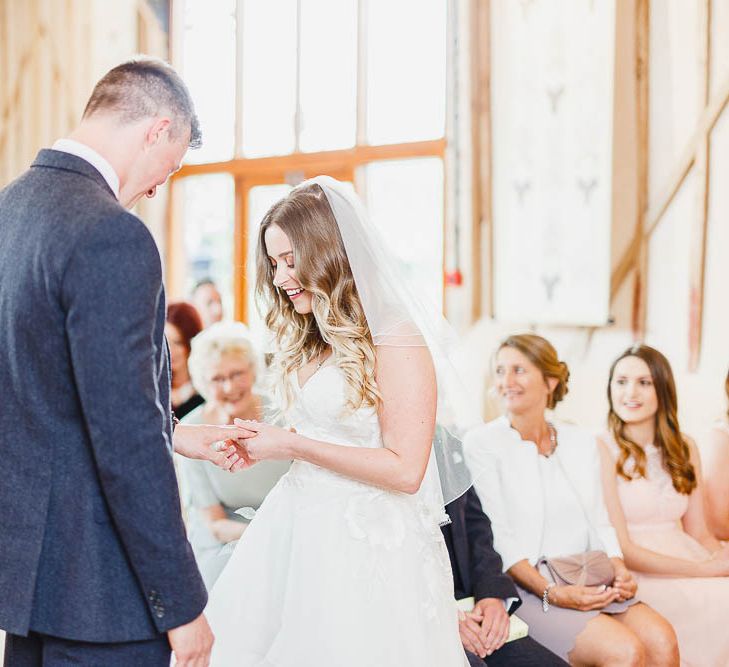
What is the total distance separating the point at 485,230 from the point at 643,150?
1.12 meters

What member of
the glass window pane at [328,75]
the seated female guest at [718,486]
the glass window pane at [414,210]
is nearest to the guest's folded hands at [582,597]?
the seated female guest at [718,486]

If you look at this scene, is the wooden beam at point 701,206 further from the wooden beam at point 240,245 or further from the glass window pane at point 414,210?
the wooden beam at point 240,245

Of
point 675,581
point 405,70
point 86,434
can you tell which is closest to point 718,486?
point 675,581

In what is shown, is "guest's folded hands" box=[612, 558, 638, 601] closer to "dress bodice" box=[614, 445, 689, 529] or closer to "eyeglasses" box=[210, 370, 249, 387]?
"dress bodice" box=[614, 445, 689, 529]

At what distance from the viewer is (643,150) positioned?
4.39 m

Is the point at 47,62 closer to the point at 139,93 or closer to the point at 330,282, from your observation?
the point at 330,282

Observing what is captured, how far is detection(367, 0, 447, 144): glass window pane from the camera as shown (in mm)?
5688

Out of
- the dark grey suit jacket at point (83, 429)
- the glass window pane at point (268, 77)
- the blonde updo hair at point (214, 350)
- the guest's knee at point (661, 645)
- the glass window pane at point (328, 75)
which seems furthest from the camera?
the glass window pane at point (268, 77)

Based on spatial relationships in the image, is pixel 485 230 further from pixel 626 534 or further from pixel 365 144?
pixel 626 534

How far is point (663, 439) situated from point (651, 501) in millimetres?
250

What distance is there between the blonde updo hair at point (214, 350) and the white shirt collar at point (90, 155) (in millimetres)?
1923

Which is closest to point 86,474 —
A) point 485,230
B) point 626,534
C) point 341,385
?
point 341,385

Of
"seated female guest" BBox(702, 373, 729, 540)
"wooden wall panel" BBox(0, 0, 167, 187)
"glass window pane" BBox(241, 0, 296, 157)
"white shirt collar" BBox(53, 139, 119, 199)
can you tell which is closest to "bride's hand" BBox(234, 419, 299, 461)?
"white shirt collar" BBox(53, 139, 119, 199)

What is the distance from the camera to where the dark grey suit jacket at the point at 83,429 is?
4.34ft
